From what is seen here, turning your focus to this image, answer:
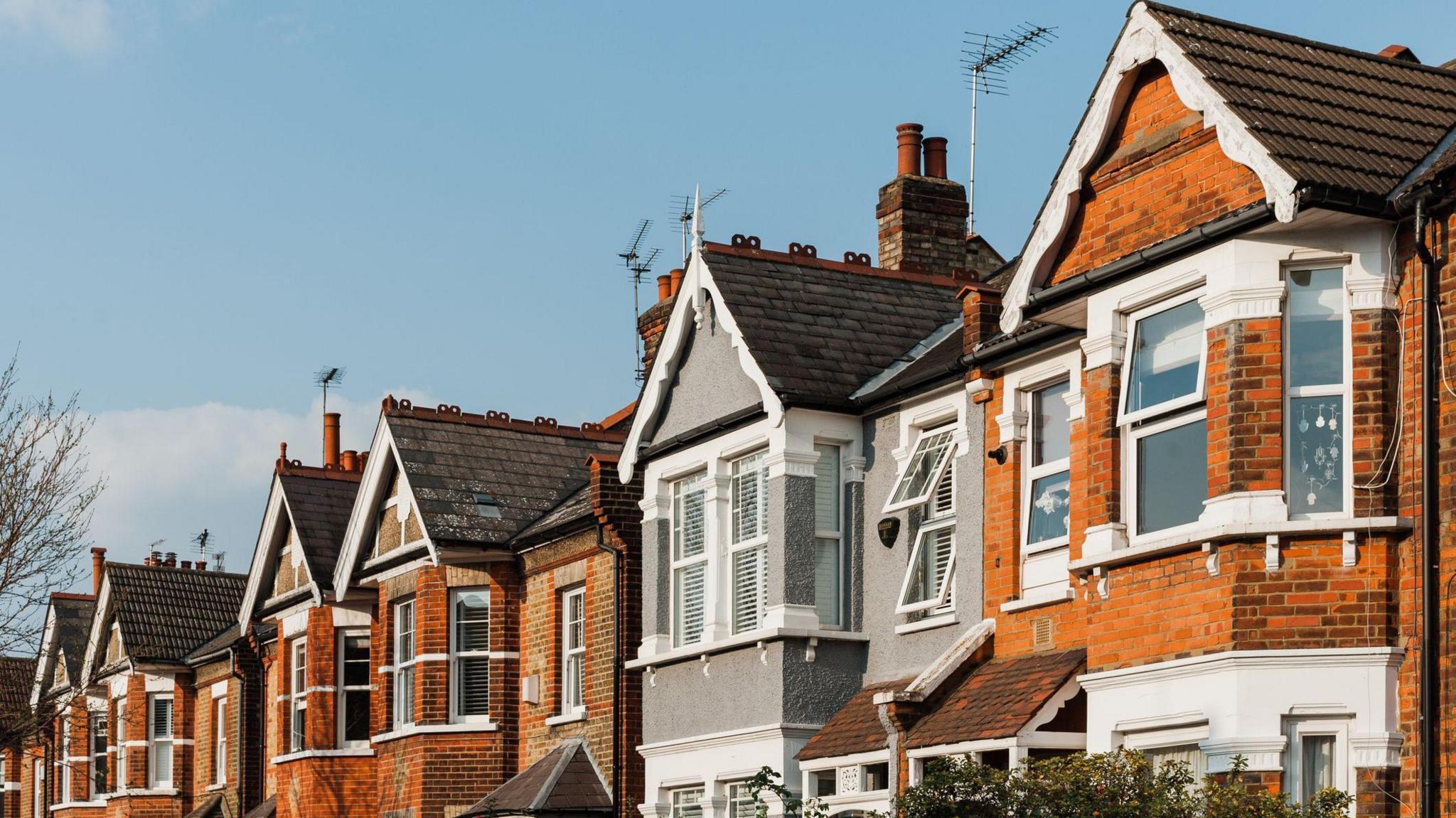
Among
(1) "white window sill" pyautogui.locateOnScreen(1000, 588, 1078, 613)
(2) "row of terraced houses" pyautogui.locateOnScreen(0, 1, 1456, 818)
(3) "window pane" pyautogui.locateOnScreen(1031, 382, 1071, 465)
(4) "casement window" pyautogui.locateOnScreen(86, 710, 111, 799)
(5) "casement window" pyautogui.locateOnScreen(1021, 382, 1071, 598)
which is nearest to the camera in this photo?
(2) "row of terraced houses" pyautogui.locateOnScreen(0, 1, 1456, 818)

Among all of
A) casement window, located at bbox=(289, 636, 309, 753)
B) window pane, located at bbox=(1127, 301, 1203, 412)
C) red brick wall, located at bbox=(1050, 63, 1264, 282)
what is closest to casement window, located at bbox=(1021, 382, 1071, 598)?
red brick wall, located at bbox=(1050, 63, 1264, 282)

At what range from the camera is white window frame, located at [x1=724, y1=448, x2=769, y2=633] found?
20.7 meters

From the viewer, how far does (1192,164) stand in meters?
15.1

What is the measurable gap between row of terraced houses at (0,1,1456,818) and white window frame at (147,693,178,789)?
6.85 meters

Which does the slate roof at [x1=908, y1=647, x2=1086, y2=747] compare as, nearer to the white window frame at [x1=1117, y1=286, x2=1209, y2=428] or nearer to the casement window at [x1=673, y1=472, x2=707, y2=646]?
the white window frame at [x1=1117, y1=286, x2=1209, y2=428]

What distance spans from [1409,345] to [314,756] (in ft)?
66.0

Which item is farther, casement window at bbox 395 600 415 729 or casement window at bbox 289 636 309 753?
casement window at bbox 289 636 309 753

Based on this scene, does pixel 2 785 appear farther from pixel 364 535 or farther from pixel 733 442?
pixel 733 442

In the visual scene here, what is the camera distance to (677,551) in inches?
880

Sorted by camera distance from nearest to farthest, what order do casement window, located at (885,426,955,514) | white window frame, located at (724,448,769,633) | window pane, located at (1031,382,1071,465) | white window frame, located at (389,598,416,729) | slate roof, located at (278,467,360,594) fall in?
window pane, located at (1031,382,1071,465), casement window, located at (885,426,955,514), white window frame, located at (724,448,769,633), white window frame, located at (389,598,416,729), slate roof, located at (278,467,360,594)

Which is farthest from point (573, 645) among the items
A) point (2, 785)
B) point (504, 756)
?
point (2, 785)

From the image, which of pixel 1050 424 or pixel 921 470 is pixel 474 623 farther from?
pixel 1050 424

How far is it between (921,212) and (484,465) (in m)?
7.13

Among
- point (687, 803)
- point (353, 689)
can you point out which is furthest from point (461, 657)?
point (687, 803)
